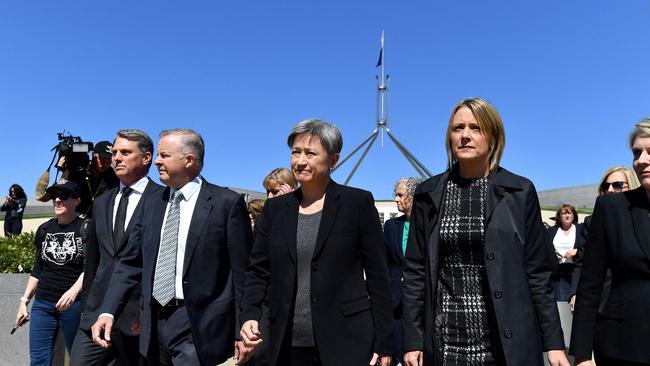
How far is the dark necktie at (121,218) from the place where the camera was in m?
4.34

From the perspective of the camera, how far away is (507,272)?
108 inches

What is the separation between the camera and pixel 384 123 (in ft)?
139

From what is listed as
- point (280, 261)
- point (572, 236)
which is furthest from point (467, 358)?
point (572, 236)

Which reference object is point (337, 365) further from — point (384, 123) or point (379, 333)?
point (384, 123)

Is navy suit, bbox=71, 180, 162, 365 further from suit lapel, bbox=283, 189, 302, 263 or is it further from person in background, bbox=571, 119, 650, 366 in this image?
person in background, bbox=571, 119, 650, 366

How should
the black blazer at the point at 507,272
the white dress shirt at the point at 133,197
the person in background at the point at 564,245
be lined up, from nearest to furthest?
1. the black blazer at the point at 507,272
2. the white dress shirt at the point at 133,197
3. the person in background at the point at 564,245

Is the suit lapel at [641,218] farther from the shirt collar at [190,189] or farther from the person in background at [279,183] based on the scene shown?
the person in background at [279,183]

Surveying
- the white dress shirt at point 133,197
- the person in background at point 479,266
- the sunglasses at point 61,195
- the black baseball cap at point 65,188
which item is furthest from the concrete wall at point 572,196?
the person in background at point 479,266

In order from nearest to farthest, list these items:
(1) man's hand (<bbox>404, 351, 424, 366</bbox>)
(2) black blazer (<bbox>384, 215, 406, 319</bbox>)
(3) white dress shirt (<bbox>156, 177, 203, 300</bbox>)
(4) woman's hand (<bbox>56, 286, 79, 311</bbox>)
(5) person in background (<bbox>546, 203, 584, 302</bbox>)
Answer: (1) man's hand (<bbox>404, 351, 424, 366</bbox>) → (3) white dress shirt (<bbox>156, 177, 203, 300</bbox>) → (4) woman's hand (<bbox>56, 286, 79, 311</bbox>) → (2) black blazer (<bbox>384, 215, 406, 319</bbox>) → (5) person in background (<bbox>546, 203, 584, 302</bbox>)

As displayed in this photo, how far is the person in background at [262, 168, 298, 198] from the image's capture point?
5371 millimetres

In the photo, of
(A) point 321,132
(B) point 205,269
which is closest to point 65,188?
(B) point 205,269

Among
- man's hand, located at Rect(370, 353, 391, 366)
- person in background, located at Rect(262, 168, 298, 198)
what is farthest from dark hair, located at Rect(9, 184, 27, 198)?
man's hand, located at Rect(370, 353, 391, 366)

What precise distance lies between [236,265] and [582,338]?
1.98 metres

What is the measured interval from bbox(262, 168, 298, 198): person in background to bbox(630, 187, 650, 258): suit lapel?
304 centimetres
